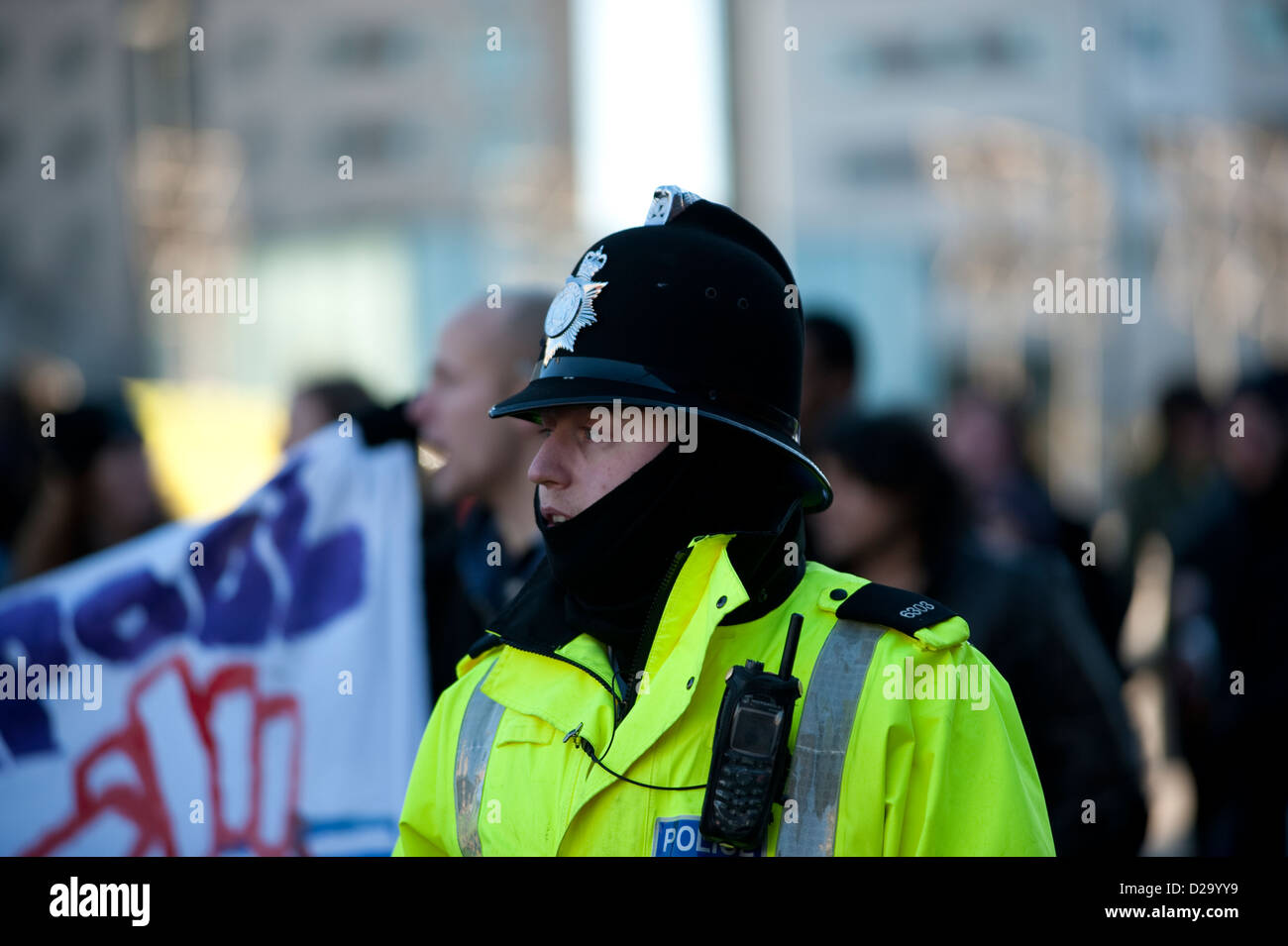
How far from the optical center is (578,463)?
2131 millimetres

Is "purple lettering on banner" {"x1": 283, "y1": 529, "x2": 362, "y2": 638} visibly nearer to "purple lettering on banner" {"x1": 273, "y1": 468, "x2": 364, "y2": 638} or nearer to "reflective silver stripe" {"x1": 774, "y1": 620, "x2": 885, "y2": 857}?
"purple lettering on banner" {"x1": 273, "y1": 468, "x2": 364, "y2": 638}

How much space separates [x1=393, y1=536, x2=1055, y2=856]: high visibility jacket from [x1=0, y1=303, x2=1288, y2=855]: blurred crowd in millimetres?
1230

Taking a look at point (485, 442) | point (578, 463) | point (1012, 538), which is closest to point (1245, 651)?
point (1012, 538)

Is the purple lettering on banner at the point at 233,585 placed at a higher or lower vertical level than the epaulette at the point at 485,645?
lower

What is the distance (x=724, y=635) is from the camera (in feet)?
6.59

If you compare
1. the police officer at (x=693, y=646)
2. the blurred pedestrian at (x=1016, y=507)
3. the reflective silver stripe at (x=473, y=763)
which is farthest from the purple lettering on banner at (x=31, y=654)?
the blurred pedestrian at (x=1016, y=507)

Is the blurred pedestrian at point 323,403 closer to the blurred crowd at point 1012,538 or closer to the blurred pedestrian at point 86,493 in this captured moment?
the blurred crowd at point 1012,538

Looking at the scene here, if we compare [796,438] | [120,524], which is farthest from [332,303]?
[796,438]

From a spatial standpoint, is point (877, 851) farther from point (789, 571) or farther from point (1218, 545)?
point (1218, 545)

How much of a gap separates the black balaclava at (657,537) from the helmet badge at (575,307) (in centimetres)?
24

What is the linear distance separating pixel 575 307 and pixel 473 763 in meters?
0.71
